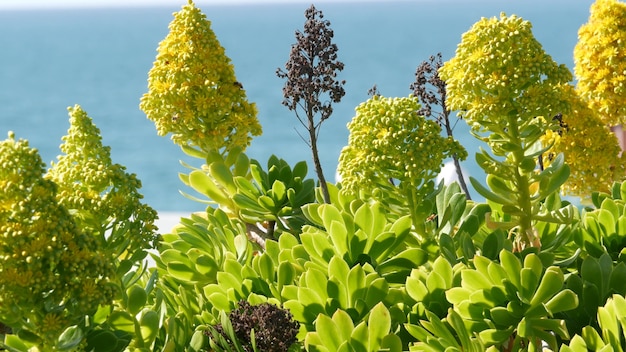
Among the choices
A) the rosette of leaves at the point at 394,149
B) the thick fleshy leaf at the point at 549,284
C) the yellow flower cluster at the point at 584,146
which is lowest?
the thick fleshy leaf at the point at 549,284

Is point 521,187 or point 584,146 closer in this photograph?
point 521,187

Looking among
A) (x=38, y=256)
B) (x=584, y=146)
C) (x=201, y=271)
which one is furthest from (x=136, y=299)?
(x=584, y=146)

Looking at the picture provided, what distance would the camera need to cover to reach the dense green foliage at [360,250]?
1208 mm

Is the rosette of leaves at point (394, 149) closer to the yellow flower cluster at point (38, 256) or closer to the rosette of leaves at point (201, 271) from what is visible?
the rosette of leaves at point (201, 271)

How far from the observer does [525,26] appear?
1.59 metres

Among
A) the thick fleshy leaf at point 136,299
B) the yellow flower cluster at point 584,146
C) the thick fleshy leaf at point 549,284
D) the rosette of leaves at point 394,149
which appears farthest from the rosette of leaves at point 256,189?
the thick fleshy leaf at point 549,284

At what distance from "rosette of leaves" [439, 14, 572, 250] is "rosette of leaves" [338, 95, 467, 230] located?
0.23 feet

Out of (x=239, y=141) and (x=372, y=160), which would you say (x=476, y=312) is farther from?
(x=239, y=141)

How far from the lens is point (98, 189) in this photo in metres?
1.56

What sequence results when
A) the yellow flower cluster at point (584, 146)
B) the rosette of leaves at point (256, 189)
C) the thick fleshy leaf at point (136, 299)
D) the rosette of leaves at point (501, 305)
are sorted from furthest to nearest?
1. the yellow flower cluster at point (584, 146)
2. the rosette of leaves at point (256, 189)
3. the thick fleshy leaf at point (136, 299)
4. the rosette of leaves at point (501, 305)

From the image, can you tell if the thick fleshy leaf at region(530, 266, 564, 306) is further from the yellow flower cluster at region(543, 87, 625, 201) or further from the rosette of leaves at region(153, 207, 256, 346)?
the yellow flower cluster at region(543, 87, 625, 201)

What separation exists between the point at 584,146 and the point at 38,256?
130 centimetres

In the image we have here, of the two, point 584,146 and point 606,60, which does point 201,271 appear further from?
point 606,60

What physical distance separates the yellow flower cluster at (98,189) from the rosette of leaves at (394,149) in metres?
0.37
